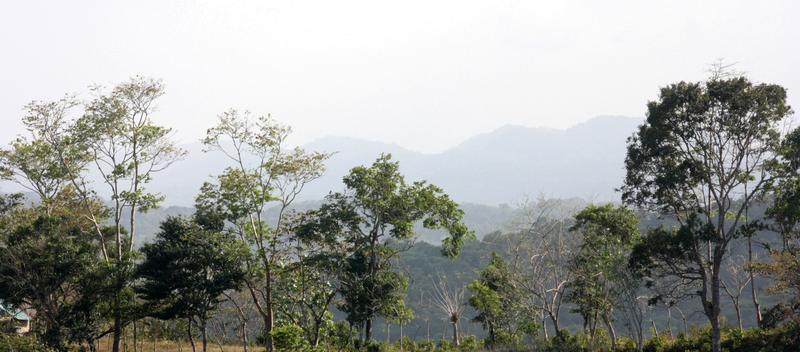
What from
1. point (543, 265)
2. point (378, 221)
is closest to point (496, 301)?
point (543, 265)

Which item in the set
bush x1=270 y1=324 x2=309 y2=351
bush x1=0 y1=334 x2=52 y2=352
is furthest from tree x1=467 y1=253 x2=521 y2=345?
bush x1=0 y1=334 x2=52 y2=352

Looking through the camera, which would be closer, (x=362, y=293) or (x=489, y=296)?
(x=362, y=293)

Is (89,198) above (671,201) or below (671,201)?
above

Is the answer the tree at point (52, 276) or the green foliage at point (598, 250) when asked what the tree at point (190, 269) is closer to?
the tree at point (52, 276)

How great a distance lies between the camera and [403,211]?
82.5 feet

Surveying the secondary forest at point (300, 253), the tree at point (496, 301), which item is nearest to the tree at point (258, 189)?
the secondary forest at point (300, 253)

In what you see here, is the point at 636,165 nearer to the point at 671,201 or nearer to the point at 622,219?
the point at 671,201

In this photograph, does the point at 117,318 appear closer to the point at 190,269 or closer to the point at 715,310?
the point at 190,269

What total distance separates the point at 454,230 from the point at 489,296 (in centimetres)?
483

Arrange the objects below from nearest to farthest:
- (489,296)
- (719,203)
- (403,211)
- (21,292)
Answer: (719,203) < (21,292) < (403,211) < (489,296)

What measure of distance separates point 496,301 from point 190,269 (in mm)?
13759

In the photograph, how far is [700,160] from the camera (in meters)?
19.3

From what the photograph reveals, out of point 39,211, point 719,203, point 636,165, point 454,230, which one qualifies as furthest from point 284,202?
point 719,203

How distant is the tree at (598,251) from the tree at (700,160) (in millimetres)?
3517
